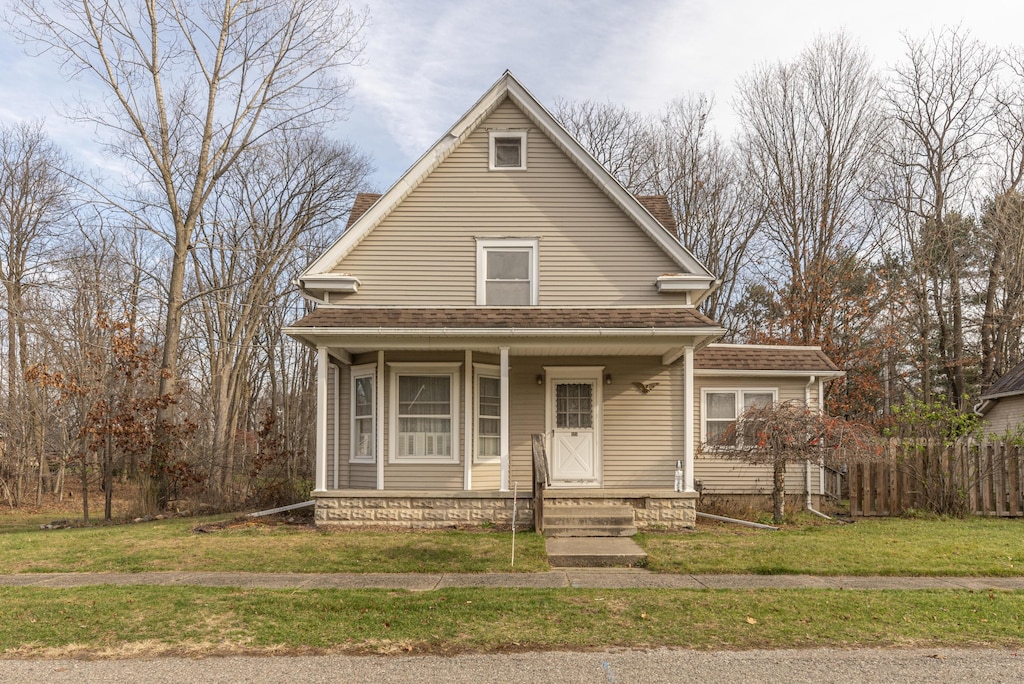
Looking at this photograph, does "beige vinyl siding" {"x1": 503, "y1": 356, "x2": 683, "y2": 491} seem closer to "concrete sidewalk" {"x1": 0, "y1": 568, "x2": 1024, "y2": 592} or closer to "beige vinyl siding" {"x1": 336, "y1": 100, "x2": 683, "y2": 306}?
"beige vinyl siding" {"x1": 336, "y1": 100, "x2": 683, "y2": 306}

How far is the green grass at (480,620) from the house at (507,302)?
5956 mm

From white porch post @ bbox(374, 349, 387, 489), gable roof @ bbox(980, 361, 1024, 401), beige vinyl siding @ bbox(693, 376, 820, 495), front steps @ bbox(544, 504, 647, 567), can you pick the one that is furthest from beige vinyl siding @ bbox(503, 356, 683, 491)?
gable roof @ bbox(980, 361, 1024, 401)

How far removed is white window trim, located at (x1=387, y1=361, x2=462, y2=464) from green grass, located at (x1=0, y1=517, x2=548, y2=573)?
1651 mm

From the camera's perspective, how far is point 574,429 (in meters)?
14.9

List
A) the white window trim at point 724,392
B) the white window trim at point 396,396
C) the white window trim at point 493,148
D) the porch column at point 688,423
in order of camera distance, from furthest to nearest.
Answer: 1. the white window trim at point 724,392
2. the white window trim at point 493,148
3. the white window trim at point 396,396
4. the porch column at point 688,423

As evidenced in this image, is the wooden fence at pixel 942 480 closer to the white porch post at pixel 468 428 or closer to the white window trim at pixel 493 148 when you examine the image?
the white porch post at pixel 468 428

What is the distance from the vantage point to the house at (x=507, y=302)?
14.1 m

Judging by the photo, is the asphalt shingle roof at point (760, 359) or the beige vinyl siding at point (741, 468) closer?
the asphalt shingle roof at point (760, 359)

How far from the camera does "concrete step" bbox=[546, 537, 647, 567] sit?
1025 centimetres

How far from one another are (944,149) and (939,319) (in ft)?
19.8

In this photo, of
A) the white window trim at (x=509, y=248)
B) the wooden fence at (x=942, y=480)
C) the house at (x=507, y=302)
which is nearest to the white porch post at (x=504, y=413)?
the house at (x=507, y=302)

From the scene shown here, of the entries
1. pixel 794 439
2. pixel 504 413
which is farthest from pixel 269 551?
pixel 794 439

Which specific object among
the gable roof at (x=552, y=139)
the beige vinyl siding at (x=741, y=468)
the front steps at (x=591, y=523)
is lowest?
the front steps at (x=591, y=523)

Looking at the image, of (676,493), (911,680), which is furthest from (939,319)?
(911,680)
